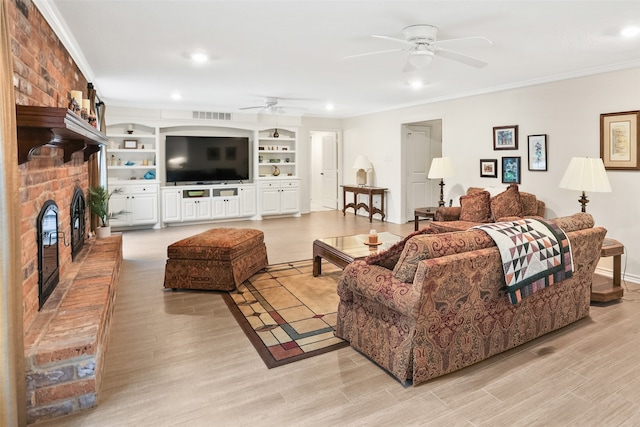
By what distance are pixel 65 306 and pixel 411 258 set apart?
2218 mm

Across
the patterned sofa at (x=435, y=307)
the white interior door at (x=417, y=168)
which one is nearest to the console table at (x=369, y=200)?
the white interior door at (x=417, y=168)

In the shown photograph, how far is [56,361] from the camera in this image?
82.1 inches

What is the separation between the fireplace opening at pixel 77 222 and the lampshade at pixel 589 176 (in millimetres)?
4929

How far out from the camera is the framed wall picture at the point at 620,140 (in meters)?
4.43

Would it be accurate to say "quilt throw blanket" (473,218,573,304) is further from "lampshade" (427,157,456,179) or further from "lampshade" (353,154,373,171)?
"lampshade" (353,154,373,171)

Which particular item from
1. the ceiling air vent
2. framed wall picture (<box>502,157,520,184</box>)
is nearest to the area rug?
framed wall picture (<box>502,157,520,184</box>)

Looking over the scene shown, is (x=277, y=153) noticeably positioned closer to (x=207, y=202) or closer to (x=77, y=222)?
(x=207, y=202)

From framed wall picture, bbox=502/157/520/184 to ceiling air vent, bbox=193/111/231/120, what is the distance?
5.33 metres

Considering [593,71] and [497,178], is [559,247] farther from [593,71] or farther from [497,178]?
[497,178]

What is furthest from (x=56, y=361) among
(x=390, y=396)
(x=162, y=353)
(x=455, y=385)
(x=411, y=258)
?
(x=455, y=385)

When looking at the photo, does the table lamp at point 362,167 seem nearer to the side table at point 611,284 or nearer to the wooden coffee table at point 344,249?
the wooden coffee table at point 344,249

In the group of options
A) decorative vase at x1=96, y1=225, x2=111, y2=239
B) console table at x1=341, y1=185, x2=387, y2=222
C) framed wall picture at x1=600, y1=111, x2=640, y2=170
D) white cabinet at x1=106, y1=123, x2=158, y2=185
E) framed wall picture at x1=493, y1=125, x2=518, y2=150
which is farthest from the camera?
console table at x1=341, y1=185, x2=387, y2=222

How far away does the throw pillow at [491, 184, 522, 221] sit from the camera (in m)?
5.14

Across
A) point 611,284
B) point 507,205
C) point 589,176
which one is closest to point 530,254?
point 611,284
